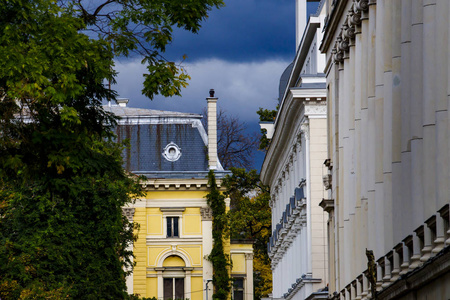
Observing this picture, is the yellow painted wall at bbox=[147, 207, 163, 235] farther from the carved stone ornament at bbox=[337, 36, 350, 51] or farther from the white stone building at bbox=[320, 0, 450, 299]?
the carved stone ornament at bbox=[337, 36, 350, 51]

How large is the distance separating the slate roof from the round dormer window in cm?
7

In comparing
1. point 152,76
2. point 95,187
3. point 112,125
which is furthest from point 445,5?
point 95,187

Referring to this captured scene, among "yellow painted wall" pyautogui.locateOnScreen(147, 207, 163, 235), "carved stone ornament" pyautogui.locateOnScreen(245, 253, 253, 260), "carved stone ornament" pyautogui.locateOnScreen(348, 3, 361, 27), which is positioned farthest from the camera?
"yellow painted wall" pyautogui.locateOnScreen(147, 207, 163, 235)

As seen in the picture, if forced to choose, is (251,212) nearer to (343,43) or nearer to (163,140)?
(163,140)

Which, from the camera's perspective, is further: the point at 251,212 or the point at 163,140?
the point at 163,140

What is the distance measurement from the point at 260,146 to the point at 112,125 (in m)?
54.2

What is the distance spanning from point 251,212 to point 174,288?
8204 mm

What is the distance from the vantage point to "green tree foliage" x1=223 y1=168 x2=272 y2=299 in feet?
247

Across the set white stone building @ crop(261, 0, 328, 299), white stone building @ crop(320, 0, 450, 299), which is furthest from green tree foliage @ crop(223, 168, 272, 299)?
white stone building @ crop(320, 0, 450, 299)

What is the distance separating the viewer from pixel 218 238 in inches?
3091

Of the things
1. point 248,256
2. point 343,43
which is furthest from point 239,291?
point 343,43

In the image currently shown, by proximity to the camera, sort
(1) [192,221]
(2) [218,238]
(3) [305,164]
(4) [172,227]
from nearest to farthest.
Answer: (3) [305,164], (2) [218,238], (1) [192,221], (4) [172,227]

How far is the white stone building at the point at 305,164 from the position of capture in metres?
44.1

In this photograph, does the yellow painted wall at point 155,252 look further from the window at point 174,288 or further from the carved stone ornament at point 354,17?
the carved stone ornament at point 354,17
